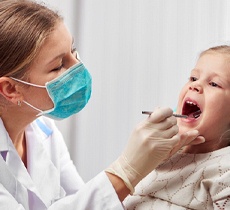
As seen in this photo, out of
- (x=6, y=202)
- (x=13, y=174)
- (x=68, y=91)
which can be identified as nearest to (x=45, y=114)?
(x=68, y=91)

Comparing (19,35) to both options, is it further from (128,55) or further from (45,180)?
(128,55)

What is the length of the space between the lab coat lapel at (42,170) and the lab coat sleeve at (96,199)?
31 cm

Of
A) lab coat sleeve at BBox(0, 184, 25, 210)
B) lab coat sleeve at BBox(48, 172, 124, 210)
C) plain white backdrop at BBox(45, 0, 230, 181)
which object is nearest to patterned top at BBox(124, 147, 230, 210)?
lab coat sleeve at BBox(48, 172, 124, 210)

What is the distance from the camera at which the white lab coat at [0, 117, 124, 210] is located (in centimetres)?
137

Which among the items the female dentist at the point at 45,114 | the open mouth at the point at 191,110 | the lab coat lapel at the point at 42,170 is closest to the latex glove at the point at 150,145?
the female dentist at the point at 45,114

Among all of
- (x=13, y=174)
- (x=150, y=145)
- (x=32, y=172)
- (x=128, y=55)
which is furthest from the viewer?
(x=128, y=55)

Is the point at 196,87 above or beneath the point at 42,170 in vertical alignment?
above

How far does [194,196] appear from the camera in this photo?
4.35 ft

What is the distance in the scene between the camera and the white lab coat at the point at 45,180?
1370 millimetres

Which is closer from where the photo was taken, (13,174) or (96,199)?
(96,199)

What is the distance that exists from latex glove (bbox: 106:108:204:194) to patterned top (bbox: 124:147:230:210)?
0.24 feet

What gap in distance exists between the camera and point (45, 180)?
1723 mm

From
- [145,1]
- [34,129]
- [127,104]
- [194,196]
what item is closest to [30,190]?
[34,129]

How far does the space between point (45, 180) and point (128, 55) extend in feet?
2.99
